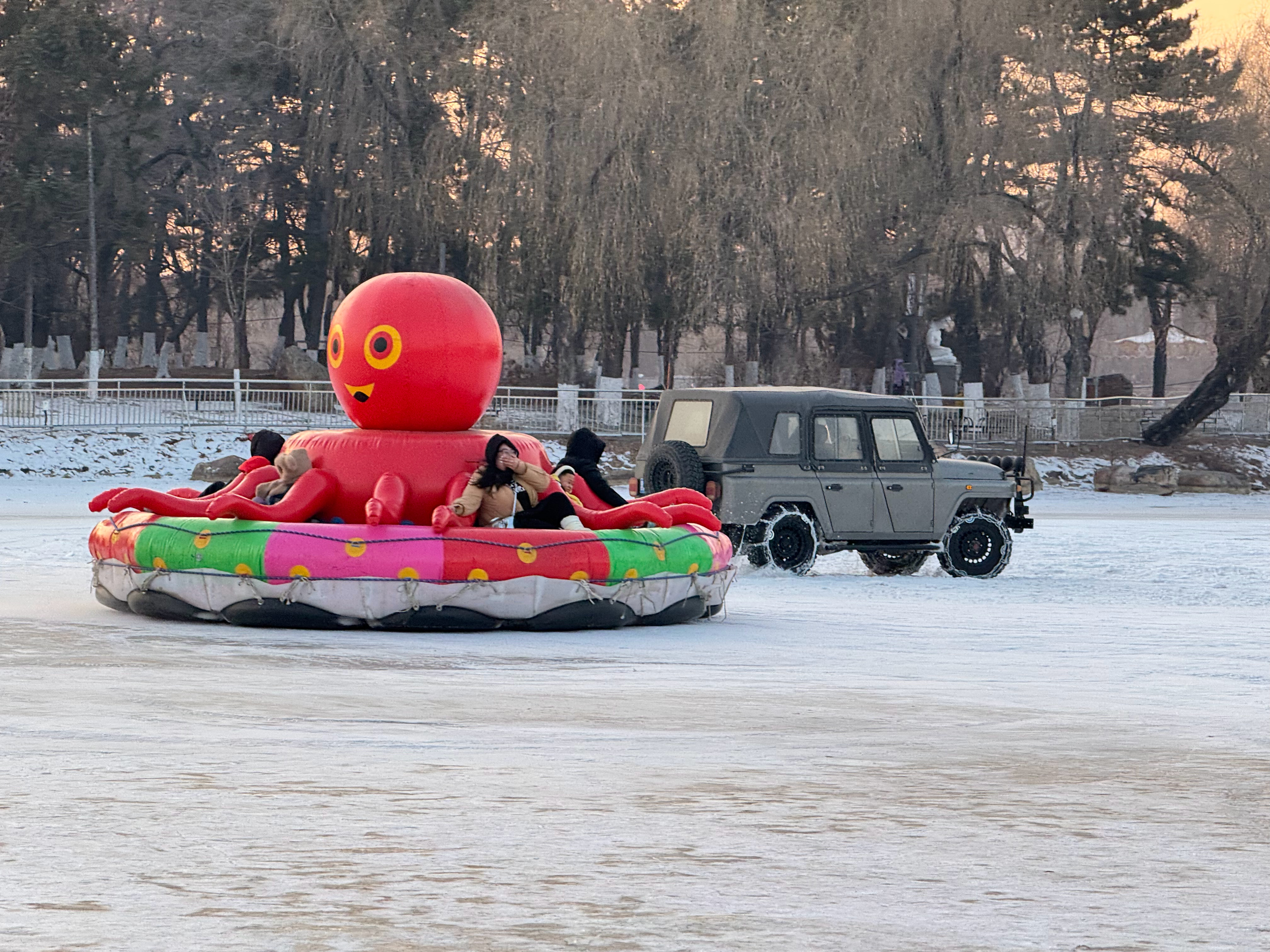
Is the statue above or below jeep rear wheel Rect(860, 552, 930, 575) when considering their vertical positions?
above

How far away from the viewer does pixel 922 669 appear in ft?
38.1

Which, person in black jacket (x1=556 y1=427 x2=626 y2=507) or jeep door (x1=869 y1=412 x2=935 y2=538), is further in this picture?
jeep door (x1=869 y1=412 x2=935 y2=538)

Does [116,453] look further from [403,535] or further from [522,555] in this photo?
[522,555]

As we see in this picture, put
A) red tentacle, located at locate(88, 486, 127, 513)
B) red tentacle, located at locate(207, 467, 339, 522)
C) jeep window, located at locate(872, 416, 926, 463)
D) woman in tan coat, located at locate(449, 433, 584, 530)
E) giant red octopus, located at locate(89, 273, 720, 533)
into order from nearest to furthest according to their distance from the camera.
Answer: woman in tan coat, located at locate(449, 433, 584, 530)
red tentacle, located at locate(207, 467, 339, 522)
giant red octopus, located at locate(89, 273, 720, 533)
red tentacle, located at locate(88, 486, 127, 513)
jeep window, located at locate(872, 416, 926, 463)

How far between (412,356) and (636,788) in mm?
7752

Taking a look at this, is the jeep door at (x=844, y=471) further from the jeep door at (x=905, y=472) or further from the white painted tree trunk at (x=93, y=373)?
the white painted tree trunk at (x=93, y=373)

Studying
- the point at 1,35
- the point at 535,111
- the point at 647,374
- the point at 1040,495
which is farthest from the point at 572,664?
Answer: the point at 647,374

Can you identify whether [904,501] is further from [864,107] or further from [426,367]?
[864,107]

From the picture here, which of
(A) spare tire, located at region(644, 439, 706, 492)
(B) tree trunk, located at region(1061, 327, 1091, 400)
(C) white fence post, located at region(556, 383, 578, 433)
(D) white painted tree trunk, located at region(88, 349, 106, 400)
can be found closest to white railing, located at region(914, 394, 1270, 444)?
Result: (B) tree trunk, located at region(1061, 327, 1091, 400)

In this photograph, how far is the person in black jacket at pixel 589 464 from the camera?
1542 centimetres

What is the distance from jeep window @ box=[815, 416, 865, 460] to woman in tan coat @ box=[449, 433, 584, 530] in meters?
5.01

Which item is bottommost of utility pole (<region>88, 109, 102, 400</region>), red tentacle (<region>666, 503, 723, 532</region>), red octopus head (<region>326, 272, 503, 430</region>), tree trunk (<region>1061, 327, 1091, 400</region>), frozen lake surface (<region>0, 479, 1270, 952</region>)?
frozen lake surface (<region>0, 479, 1270, 952</region>)

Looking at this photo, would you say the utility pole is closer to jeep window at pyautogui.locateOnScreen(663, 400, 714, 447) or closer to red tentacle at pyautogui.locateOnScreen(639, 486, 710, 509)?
jeep window at pyautogui.locateOnScreen(663, 400, 714, 447)

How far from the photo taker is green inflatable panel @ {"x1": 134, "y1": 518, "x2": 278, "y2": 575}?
44.3 ft
